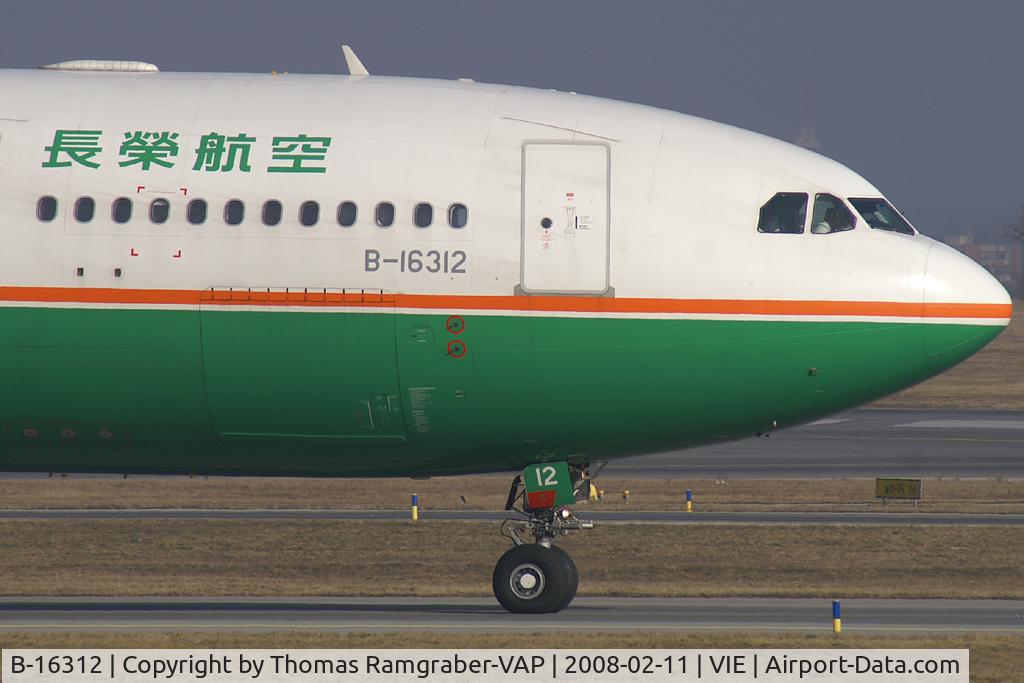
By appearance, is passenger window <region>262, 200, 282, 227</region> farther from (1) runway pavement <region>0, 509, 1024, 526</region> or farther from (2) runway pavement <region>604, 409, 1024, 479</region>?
(2) runway pavement <region>604, 409, 1024, 479</region>

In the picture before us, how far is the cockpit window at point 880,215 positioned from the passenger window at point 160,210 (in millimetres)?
10353

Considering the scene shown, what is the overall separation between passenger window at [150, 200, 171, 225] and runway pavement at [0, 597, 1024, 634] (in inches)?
273

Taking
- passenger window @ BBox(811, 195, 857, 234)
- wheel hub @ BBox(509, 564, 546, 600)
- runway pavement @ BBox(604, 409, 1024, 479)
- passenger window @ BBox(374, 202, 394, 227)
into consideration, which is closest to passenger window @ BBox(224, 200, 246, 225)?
passenger window @ BBox(374, 202, 394, 227)

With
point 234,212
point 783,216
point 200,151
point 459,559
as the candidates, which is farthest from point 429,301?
point 459,559

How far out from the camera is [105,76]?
26859 mm

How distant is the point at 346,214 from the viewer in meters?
24.7

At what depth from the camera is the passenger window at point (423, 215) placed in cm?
2467

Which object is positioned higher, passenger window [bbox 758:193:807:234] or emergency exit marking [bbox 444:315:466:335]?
passenger window [bbox 758:193:807:234]

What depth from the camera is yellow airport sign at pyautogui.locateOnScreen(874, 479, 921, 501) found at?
2047 inches

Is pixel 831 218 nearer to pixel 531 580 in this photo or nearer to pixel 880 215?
pixel 880 215

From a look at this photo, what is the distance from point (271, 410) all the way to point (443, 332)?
292 centimetres

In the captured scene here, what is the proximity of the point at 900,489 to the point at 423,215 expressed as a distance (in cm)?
3159

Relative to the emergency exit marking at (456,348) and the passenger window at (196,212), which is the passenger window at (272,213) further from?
the emergency exit marking at (456,348)
